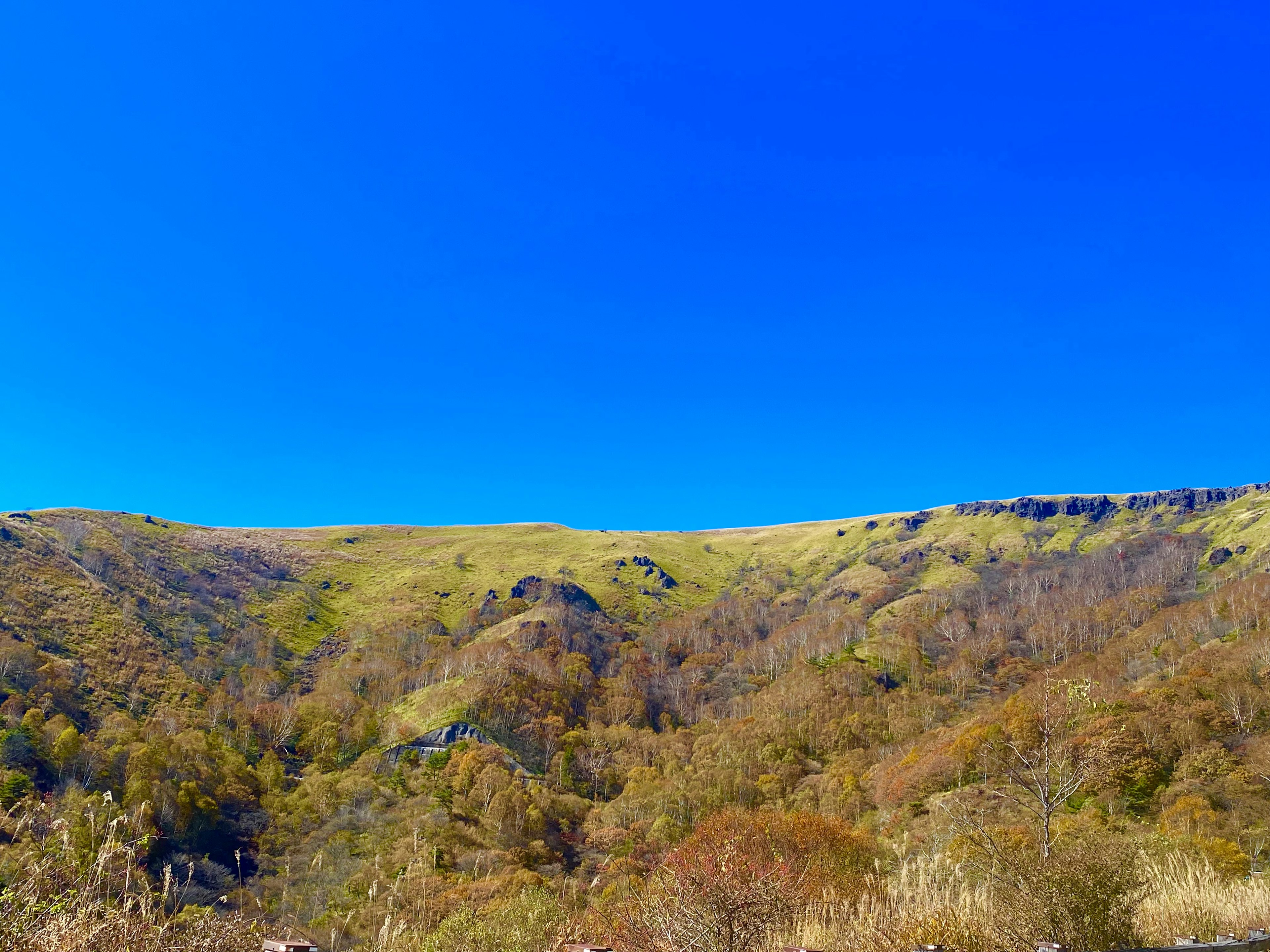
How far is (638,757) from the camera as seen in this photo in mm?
122062

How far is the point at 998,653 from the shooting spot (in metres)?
142

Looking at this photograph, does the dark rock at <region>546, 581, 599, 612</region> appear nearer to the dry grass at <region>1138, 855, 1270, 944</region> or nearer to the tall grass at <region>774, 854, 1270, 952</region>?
the tall grass at <region>774, 854, 1270, 952</region>

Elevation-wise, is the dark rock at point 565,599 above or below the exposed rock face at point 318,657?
above

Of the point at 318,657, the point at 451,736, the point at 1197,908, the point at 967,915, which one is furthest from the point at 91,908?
the point at 318,657

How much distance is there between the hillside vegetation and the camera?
32.4ft

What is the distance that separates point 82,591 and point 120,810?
6352 inches

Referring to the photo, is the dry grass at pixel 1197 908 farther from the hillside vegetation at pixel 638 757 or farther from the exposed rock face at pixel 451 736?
the exposed rock face at pixel 451 736

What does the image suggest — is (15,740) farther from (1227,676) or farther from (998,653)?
(998,653)

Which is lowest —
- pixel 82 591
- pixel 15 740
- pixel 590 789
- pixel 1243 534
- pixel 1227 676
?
pixel 590 789

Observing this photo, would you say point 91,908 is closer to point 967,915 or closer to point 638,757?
point 967,915

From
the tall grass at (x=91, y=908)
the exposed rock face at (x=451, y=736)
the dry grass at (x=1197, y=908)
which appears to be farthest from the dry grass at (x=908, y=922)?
the exposed rock face at (x=451, y=736)

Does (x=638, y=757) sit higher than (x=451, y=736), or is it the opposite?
(x=451, y=736)

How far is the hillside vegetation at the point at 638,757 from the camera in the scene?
9.89 m

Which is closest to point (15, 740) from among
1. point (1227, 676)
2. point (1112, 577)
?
point (1227, 676)
